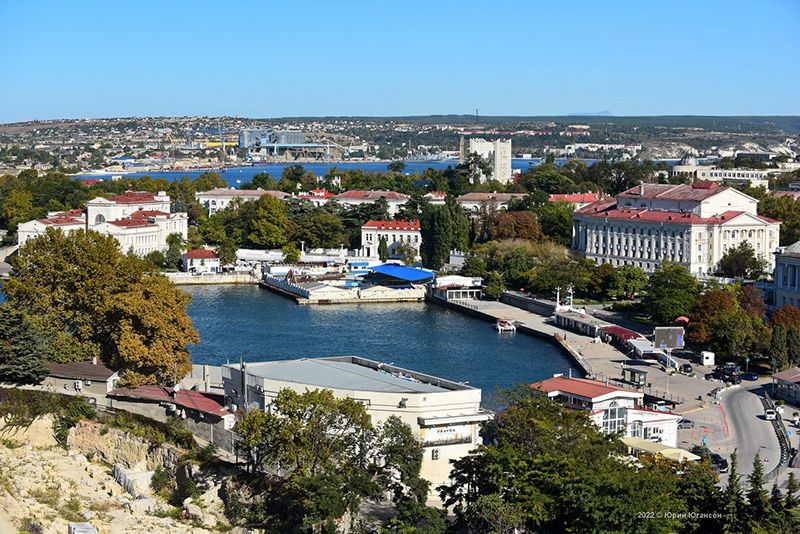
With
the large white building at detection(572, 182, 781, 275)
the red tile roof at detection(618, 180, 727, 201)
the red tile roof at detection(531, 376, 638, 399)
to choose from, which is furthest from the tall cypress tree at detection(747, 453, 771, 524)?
the red tile roof at detection(618, 180, 727, 201)

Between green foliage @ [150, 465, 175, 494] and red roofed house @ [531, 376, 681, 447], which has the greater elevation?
red roofed house @ [531, 376, 681, 447]

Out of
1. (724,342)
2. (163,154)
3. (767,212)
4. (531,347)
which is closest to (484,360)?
(531,347)

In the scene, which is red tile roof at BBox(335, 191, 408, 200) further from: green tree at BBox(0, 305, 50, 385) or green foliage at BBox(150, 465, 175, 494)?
green foliage at BBox(150, 465, 175, 494)

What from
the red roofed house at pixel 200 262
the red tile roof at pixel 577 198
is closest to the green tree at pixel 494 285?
the red roofed house at pixel 200 262

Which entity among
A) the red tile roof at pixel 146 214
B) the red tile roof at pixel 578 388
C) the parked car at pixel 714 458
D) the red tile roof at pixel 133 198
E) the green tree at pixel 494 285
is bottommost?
the green tree at pixel 494 285

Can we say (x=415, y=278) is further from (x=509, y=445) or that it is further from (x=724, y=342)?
(x=509, y=445)

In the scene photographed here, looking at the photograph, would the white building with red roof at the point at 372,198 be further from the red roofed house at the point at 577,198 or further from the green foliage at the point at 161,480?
the green foliage at the point at 161,480

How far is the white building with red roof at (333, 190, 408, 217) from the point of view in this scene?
127 ft

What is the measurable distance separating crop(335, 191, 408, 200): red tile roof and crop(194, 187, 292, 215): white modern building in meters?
2.11

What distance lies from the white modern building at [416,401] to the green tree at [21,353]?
10.9 ft

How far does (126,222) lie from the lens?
1330 inches

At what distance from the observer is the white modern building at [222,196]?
41969mm

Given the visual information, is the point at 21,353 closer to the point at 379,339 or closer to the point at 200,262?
the point at 379,339

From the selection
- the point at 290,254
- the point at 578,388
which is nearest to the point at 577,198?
the point at 290,254
